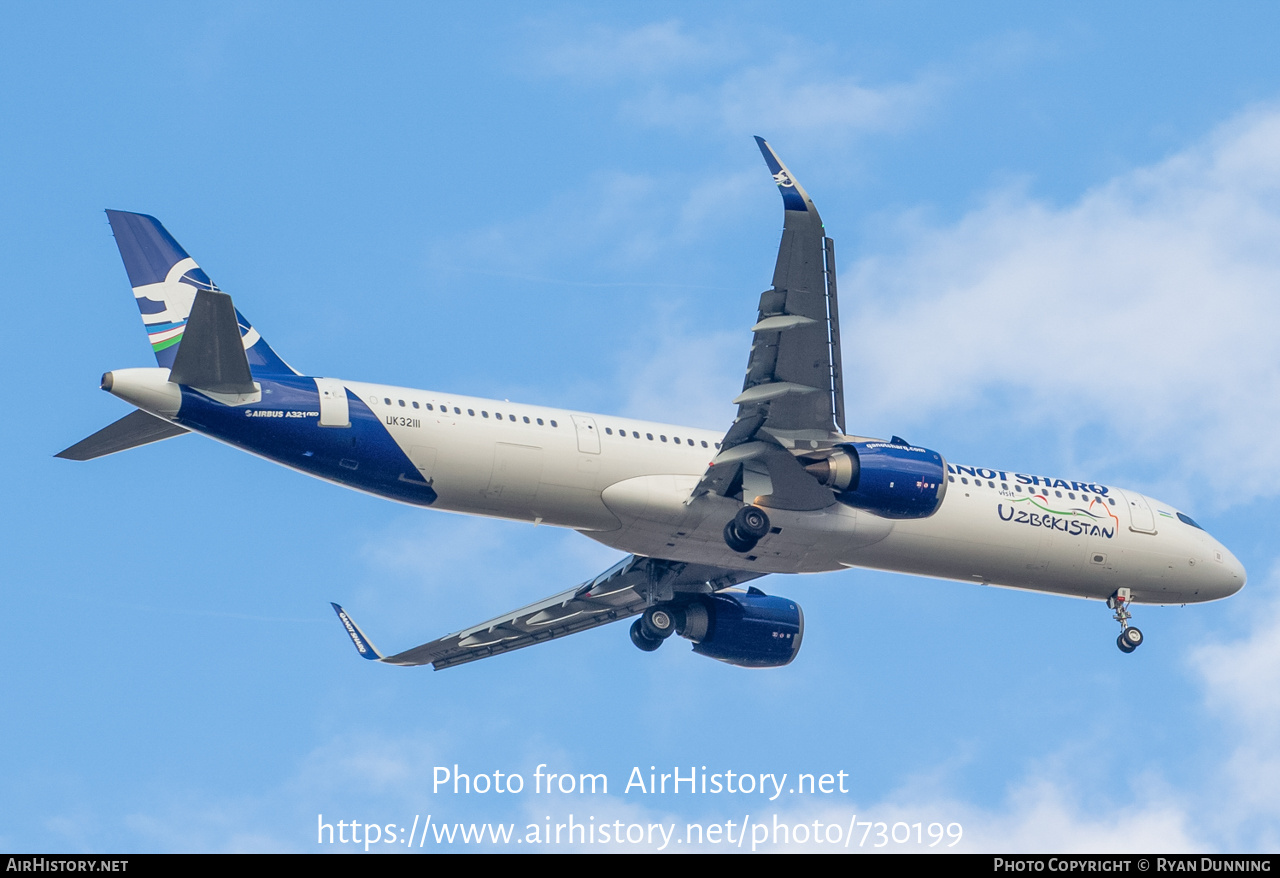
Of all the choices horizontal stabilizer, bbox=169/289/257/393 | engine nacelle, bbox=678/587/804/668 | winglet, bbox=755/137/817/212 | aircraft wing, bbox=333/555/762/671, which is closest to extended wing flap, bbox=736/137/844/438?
winglet, bbox=755/137/817/212

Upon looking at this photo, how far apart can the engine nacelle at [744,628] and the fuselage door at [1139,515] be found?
309 inches

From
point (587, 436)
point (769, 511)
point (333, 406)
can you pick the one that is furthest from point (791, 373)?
point (333, 406)

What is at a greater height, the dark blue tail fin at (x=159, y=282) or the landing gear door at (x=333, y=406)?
the dark blue tail fin at (x=159, y=282)

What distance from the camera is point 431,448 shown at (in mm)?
30141

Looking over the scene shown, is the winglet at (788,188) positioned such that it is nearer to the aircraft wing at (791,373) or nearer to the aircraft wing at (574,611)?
the aircraft wing at (791,373)

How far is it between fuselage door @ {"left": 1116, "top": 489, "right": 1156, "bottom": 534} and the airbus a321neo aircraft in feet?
0.21

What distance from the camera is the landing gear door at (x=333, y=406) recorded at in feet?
97.2

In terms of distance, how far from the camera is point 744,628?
3766 centimetres

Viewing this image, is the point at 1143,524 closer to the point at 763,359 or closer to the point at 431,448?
the point at 763,359

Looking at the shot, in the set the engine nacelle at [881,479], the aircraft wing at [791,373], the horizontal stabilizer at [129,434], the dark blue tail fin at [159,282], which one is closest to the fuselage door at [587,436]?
the aircraft wing at [791,373]

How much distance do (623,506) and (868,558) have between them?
559cm

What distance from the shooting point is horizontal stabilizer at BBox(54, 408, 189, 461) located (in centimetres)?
2919

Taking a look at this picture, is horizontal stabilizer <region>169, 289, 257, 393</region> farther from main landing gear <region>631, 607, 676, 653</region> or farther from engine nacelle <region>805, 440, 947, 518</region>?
main landing gear <region>631, 607, 676, 653</region>
